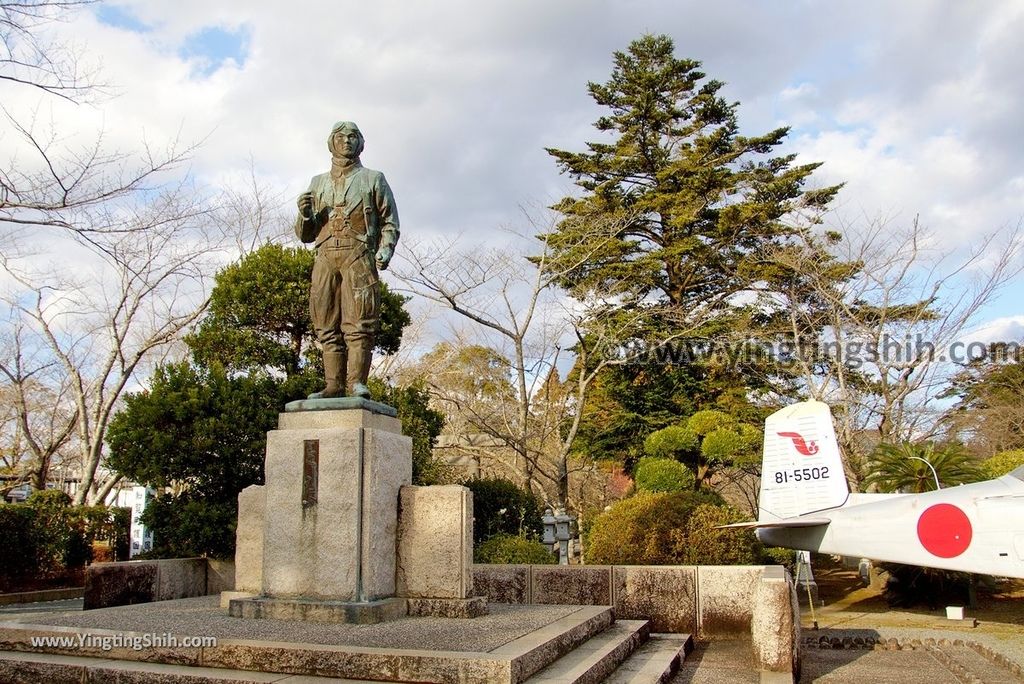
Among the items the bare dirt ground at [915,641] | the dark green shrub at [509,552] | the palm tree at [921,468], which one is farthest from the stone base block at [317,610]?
the palm tree at [921,468]

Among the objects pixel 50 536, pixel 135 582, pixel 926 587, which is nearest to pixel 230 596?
pixel 135 582

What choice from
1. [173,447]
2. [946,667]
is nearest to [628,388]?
[173,447]

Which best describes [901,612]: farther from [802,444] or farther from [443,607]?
[443,607]

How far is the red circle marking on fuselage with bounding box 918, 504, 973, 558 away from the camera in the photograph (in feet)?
43.1

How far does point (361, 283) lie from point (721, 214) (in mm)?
21222

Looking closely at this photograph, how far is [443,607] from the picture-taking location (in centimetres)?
667

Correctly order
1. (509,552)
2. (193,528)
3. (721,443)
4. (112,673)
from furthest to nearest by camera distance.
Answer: (721,443)
(193,528)
(509,552)
(112,673)

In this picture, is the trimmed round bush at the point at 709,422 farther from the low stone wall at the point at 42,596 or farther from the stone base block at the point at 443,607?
the stone base block at the point at 443,607

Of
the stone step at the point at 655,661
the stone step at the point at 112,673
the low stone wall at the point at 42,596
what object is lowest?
the low stone wall at the point at 42,596

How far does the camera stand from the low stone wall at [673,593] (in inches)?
333

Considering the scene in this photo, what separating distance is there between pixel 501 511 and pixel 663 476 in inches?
221

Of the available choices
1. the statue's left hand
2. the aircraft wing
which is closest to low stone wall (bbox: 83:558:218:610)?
the statue's left hand

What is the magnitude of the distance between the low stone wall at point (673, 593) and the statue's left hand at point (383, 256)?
416 cm

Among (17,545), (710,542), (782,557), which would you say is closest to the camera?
(710,542)
